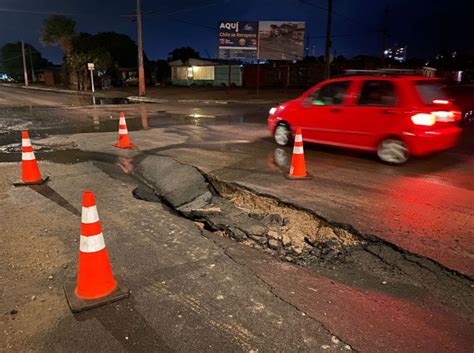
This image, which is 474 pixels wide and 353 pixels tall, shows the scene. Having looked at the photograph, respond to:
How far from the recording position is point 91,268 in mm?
3285

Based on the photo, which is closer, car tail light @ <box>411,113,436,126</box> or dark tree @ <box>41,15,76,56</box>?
car tail light @ <box>411,113,436,126</box>

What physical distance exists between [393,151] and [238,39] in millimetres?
30185

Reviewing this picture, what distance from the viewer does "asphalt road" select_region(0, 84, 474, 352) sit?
288 cm

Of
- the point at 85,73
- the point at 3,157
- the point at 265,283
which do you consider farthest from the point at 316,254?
the point at 85,73

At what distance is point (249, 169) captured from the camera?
770 cm

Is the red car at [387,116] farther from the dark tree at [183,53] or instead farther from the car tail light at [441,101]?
the dark tree at [183,53]

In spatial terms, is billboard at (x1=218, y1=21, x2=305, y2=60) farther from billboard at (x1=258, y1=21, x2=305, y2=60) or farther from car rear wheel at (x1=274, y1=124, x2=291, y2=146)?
car rear wheel at (x1=274, y1=124, x2=291, y2=146)

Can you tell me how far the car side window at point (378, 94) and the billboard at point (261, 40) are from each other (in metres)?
29.1

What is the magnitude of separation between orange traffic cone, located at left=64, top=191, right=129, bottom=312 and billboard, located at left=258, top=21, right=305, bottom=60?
35.5 meters

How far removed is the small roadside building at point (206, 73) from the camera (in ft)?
159

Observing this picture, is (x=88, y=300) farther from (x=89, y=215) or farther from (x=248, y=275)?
(x=248, y=275)

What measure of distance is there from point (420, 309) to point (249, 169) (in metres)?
4.78

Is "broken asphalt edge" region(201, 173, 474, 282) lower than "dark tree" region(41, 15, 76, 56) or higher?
lower

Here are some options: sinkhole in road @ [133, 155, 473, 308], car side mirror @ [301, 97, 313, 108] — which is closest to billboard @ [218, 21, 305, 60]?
car side mirror @ [301, 97, 313, 108]
